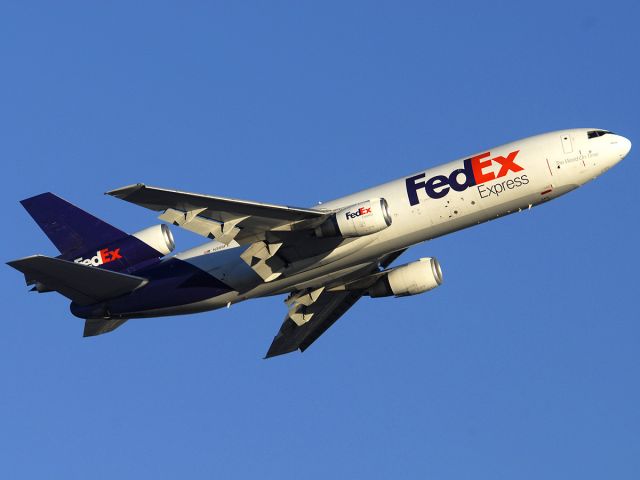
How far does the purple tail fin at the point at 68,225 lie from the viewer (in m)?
63.6

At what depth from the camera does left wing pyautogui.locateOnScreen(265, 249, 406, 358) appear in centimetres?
6425

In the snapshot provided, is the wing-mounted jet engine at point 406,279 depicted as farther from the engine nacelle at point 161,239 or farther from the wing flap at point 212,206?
the engine nacelle at point 161,239

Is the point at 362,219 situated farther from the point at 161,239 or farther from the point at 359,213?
the point at 161,239

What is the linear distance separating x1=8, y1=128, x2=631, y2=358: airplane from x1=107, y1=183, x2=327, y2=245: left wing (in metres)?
0.05

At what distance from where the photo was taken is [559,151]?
5769 centimetres

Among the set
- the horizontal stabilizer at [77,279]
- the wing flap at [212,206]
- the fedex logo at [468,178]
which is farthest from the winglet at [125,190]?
A: the fedex logo at [468,178]

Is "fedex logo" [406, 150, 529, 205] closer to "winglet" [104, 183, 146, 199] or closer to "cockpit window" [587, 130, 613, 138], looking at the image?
"cockpit window" [587, 130, 613, 138]

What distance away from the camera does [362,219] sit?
183 feet

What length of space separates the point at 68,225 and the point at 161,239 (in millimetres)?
5690

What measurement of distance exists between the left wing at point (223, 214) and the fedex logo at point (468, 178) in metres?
5.03

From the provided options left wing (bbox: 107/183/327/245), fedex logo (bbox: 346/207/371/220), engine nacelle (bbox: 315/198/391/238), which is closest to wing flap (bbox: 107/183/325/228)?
left wing (bbox: 107/183/327/245)

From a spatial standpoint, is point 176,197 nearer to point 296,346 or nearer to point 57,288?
point 57,288

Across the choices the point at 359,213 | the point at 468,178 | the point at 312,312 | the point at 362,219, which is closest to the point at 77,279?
the point at 312,312

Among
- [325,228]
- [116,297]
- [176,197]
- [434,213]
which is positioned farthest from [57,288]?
[434,213]
